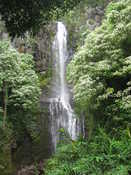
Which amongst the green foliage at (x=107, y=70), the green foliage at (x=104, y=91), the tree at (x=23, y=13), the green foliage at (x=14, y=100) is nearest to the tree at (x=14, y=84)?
the green foliage at (x=14, y=100)

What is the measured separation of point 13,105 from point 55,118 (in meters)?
3.22

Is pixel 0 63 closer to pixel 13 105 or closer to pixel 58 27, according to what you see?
pixel 13 105

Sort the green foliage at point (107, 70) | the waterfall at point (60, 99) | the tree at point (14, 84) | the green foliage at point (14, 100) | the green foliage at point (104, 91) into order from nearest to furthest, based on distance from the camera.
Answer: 1. the green foliage at point (104, 91)
2. the green foliage at point (107, 70)
3. the green foliage at point (14, 100)
4. the tree at point (14, 84)
5. the waterfall at point (60, 99)

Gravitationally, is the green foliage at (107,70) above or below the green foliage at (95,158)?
above

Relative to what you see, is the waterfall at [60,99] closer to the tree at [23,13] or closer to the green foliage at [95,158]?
the green foliage at [95,158]

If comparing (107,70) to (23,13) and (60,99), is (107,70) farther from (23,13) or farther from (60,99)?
(60,99)

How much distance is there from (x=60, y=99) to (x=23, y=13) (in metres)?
10.1

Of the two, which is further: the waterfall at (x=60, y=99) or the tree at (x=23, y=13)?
the waterfall at (x=60, y=99)

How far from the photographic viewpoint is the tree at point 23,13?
13.0ft

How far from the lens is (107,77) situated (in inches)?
331

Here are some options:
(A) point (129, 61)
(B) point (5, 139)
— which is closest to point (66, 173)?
(A) point (129, 61)

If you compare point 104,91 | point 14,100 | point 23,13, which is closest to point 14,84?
point 14,100

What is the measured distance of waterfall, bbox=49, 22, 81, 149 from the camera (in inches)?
494

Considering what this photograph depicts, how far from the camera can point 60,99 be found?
14.0 meters
